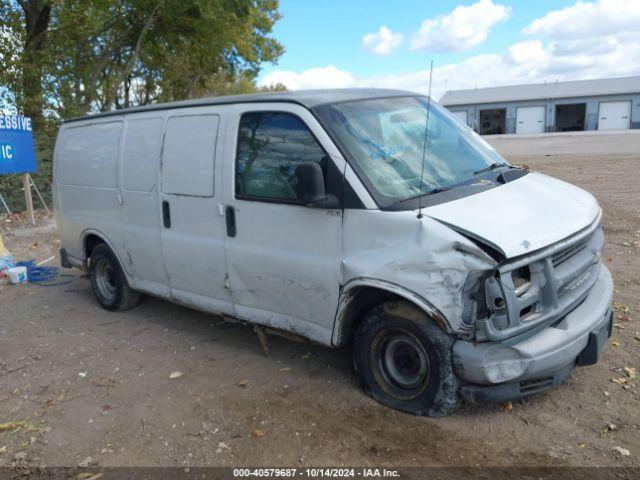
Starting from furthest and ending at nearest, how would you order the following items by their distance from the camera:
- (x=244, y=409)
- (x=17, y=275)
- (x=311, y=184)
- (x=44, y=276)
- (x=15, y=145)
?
(x=15, y=145)
(x=44, y=276)
(x=17, y=275)
(x=244, y=409)
(x=311, y=184)

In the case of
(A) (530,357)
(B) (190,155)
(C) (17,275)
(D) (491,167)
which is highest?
(B) (190,155)

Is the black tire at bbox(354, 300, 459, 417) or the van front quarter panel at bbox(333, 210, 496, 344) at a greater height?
the van front quarter panel at bbox(333, 210, 496, 344)

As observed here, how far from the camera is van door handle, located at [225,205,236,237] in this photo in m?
4.45

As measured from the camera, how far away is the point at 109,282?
6.43 metres

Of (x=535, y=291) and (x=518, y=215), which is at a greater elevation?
(x=518, y=215)

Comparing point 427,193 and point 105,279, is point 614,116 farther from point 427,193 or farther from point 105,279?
point 427,193

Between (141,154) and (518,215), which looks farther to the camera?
(141,154)

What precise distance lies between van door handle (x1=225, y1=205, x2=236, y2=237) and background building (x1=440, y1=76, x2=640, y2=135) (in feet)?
149

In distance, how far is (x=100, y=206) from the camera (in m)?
5.94

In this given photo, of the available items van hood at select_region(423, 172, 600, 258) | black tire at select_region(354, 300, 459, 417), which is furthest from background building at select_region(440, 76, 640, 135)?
black tire at select_region(354, 300, 459, 417)

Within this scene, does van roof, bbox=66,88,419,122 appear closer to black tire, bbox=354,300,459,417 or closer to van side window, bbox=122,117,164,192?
van side window, bbox=122,117,164,192

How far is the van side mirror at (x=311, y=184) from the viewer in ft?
12.1

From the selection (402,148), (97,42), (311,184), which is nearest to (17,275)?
(311,184)

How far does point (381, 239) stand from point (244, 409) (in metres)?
1.57
